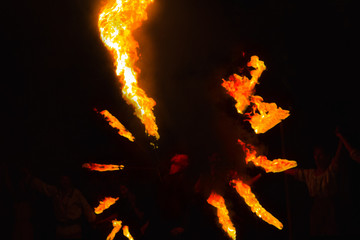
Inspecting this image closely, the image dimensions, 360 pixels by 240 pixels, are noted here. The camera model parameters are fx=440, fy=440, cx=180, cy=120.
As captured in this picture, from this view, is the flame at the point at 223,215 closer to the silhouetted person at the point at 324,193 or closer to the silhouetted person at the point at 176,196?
the silhouetted person at the point at 176,196

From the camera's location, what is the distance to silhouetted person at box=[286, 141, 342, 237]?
5.67m

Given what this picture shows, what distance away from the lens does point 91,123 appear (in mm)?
7938

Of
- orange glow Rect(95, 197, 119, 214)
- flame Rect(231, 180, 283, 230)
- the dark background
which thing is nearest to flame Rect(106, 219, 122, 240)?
orange glow Rect(95, 197, 119, 214)

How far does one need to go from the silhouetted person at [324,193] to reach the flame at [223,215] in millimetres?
1087

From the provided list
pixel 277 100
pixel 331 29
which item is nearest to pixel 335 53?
pixel 331 29

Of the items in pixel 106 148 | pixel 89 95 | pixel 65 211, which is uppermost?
pixel 89 95

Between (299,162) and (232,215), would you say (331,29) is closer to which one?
(299,162)

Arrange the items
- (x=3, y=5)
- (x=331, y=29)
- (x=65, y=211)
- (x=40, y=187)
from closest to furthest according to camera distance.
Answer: (x=65, y=211) < (x=40, y=187) < (x=331, y=29) < (x=3, y=5)

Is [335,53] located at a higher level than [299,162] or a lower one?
higher

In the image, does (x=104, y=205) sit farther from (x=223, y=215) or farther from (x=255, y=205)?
(x=255, y=205)

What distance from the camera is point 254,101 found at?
22.0 feet

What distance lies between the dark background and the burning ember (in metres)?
0.36

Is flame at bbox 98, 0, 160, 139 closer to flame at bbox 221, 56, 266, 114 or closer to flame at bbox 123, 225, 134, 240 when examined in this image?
flame at bbox 221, 56, 266, 114

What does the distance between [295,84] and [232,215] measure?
2.44 metres
